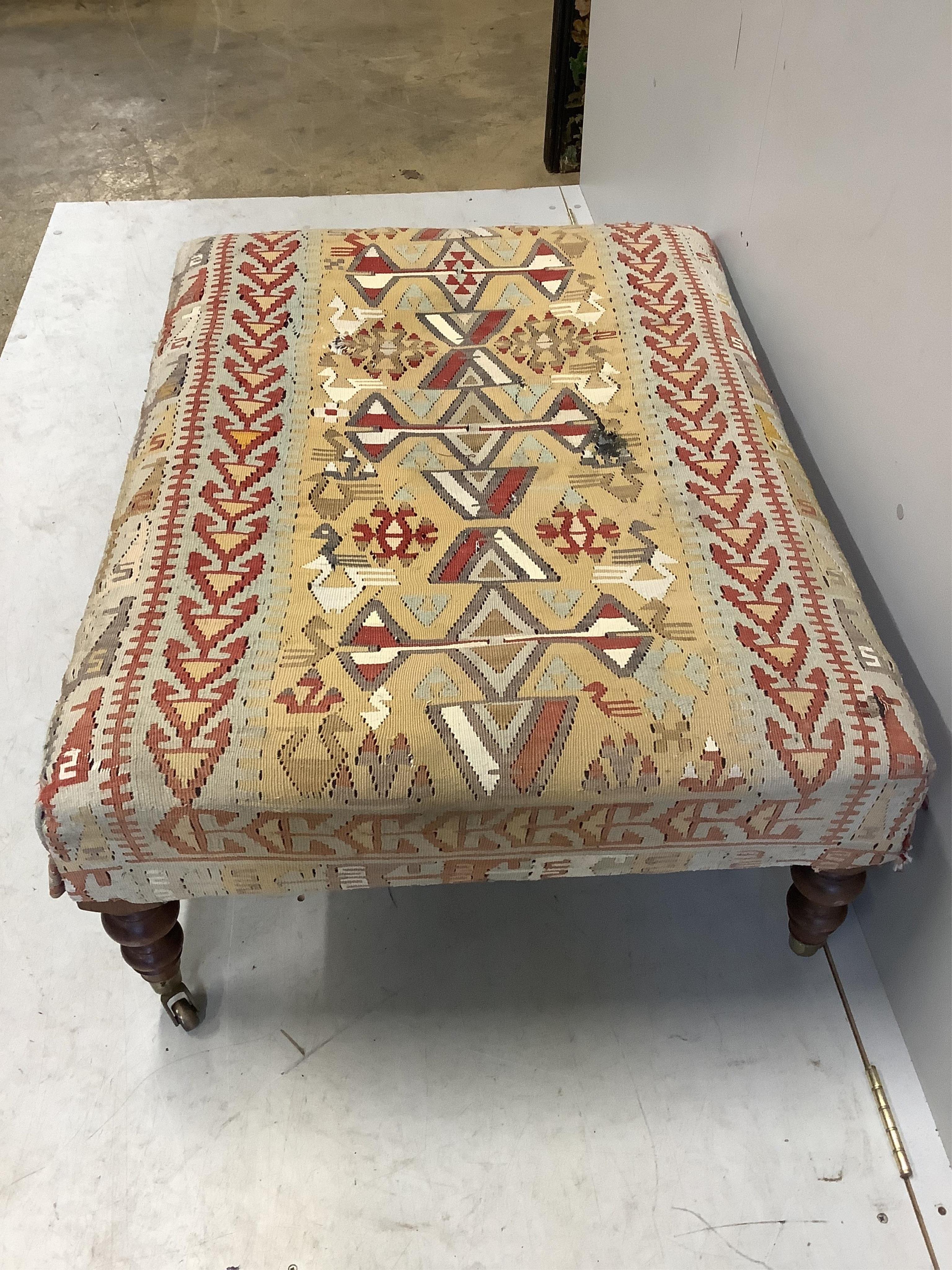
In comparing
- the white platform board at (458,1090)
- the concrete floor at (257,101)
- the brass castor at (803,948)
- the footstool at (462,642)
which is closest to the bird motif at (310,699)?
the footstool at (462,642)

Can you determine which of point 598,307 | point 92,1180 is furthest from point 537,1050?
point 598,307

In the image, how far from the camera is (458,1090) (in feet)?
3.23

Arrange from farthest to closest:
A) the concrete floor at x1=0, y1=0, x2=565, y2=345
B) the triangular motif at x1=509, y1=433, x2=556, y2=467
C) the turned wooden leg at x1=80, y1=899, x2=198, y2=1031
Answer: the concrete floor at x1=0, y1=0, x2=565, y2=345 < the triangular motif at x1=509, y1=433, x2=556, y2=467 < the turned wooden leg at x1=80, y1=899, x2=198, y2=1031

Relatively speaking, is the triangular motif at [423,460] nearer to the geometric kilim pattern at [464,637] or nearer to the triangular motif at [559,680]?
the geometric kilim pattern at [464,637]

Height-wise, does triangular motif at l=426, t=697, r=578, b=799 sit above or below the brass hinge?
above

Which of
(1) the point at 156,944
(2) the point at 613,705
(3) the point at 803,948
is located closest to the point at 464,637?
(2) the point at 613,705

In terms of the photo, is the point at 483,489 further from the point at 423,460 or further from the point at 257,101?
the point at 257,101

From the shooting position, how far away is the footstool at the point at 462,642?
0.79 metres

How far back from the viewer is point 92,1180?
93cm

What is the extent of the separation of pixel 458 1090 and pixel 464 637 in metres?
0.45

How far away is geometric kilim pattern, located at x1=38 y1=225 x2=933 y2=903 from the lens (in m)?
0.79

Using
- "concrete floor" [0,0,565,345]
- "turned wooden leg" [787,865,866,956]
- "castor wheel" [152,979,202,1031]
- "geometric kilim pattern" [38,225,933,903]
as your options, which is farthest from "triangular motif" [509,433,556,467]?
"concrete floor" [0,0,565,345]

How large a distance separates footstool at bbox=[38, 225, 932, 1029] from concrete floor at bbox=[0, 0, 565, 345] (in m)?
1.38

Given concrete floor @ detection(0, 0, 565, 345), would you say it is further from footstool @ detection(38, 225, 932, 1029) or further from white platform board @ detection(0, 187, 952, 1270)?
white platform board @ detection(0, 187, 952, 1270)
